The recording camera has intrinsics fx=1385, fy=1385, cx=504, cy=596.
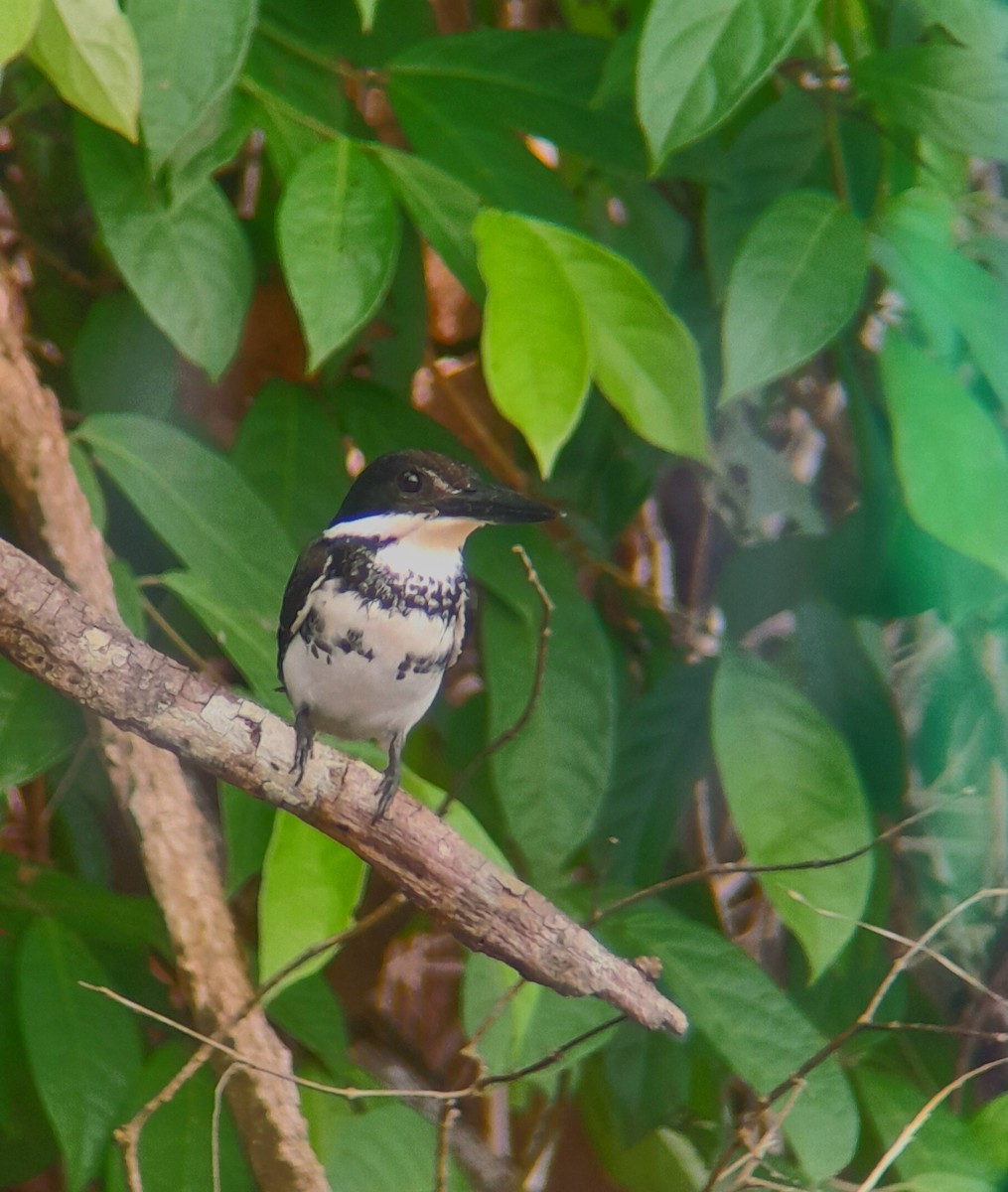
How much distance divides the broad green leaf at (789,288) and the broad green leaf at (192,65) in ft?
0.75

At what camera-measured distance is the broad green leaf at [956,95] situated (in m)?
0.61

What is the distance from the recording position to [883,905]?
726 millimetres

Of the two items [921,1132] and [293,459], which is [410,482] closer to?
[293,459]

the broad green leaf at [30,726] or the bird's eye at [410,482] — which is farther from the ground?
the bird's eye at [410,482]

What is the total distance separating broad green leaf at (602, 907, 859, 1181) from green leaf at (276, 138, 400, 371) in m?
0.33

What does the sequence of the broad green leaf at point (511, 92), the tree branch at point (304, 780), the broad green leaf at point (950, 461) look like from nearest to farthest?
the tree branch at point (304, 780), the broad green leaf at point (950, 461), the broad green leaf at point (511, 92)

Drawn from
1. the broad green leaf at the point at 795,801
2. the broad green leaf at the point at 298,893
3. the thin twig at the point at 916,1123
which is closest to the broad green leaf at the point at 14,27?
the broad green leaf at the point at 298,893

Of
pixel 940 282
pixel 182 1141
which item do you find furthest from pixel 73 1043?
pixel 940 282

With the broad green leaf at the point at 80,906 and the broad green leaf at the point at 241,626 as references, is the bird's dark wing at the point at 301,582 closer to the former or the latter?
the broad green leaf at the point at 241,626

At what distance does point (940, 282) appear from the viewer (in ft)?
2.01

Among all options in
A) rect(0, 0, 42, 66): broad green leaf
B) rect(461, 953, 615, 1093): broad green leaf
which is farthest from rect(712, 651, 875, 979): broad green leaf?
rect(0, 0, 42, 66): broad green leaf

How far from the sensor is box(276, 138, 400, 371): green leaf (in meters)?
0.58

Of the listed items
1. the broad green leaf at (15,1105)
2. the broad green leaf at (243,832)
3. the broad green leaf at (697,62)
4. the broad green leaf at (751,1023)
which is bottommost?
the broad green leaf at (15,1105)

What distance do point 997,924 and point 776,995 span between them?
0.11 metres
